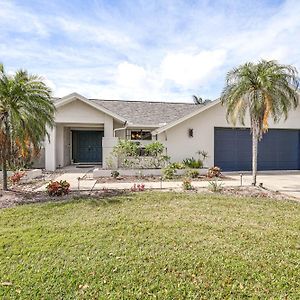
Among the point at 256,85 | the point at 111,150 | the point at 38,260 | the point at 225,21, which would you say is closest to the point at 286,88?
the point at 256,85

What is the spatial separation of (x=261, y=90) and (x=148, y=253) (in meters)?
8.89

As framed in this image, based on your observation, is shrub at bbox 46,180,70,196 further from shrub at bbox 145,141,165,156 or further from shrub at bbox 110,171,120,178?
shrub at bbox 145,141,165,156

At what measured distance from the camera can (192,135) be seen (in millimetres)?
17141

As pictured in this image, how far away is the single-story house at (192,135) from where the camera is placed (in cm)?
1692

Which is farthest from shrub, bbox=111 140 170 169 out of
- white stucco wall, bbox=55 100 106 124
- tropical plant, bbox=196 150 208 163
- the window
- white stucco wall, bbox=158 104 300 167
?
the window

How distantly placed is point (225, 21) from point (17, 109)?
29.2 feet

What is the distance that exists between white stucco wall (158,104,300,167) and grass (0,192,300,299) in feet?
31.2

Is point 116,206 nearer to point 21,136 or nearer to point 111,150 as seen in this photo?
point 21,136

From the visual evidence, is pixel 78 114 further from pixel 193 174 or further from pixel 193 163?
pixel 193 174

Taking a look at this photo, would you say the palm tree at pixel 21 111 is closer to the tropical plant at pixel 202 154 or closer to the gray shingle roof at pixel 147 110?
the gray shingle roof at pixel 147 110

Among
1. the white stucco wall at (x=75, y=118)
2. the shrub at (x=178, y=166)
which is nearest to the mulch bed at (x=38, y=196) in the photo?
the shrub at (x=178, y=166)

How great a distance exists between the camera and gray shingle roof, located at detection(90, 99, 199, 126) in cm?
1934

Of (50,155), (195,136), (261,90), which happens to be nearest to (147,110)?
(195,136)

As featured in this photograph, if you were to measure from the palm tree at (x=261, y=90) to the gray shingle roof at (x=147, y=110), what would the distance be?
7396 millimetres
